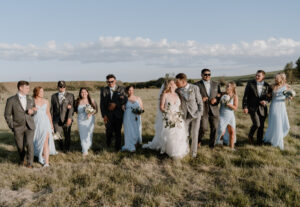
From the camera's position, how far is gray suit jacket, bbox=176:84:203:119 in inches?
278

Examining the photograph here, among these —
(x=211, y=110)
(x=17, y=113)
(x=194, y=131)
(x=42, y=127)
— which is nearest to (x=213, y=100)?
(x=211, y=110)

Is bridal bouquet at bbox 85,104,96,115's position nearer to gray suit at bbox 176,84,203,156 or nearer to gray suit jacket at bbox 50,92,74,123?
gray suit jacket at bbox 50,92,74,123

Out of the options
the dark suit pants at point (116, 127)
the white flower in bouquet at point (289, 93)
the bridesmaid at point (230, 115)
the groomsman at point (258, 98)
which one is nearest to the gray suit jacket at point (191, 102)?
the bridesmaid at point (230, 115)

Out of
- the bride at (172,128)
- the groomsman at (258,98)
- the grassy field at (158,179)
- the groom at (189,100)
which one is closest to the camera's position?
the grassy field at (158,179)

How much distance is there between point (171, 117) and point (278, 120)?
12.8 feet

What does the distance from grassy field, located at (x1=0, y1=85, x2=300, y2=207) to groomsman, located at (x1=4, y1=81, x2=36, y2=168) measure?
2.41 feet

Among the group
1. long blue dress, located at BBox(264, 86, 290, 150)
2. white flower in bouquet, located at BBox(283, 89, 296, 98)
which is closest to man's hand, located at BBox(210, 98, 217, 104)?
long blue dress, located at BBox(264, 86, 290, 150)

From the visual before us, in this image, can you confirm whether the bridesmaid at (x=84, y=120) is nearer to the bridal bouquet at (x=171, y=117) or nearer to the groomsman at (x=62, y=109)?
the groomsman at (x=62, y=109)

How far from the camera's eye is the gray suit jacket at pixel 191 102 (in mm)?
7051

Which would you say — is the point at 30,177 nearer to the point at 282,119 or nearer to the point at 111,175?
the point at 111,175

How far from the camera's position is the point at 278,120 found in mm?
7875

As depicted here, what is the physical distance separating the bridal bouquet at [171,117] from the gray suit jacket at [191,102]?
0.37 m

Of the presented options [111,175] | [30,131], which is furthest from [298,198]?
[30,131]

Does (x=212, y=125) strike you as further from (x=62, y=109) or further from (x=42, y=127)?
(x=42, y=127)
